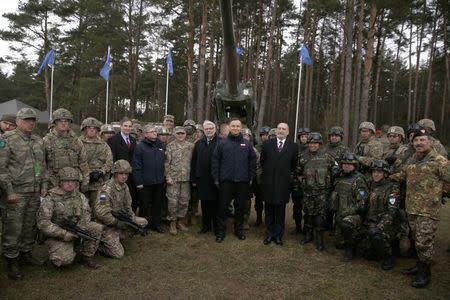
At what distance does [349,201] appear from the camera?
5273 millimetres

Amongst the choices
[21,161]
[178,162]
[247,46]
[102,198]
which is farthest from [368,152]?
[247,46]

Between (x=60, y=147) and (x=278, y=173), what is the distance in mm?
3307

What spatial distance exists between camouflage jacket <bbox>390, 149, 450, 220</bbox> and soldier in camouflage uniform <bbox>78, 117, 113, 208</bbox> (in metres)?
4.50

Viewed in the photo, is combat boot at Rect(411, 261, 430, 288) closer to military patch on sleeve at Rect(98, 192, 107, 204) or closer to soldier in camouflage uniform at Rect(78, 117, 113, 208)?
military patch on sleeve at Rect(98, 192, 107, 204)

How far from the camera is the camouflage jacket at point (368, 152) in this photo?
19.3 feet

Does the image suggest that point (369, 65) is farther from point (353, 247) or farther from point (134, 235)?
point (134, 235)

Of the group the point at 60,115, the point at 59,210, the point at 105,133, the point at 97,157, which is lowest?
the point at 59,210

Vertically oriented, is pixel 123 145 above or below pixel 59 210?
above

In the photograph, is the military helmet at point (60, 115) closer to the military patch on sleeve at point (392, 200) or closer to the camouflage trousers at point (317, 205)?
the camouflage trousers at point (317, 205)

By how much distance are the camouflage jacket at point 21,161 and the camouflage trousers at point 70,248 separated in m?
0.75

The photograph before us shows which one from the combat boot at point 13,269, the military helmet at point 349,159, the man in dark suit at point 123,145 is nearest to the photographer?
the combat boot at point 13,269

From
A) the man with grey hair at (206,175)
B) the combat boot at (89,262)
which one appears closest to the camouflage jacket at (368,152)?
the man with grey hair at (206,175)

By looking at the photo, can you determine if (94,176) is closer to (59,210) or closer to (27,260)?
(59,210)

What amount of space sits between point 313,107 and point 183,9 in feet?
61.4
